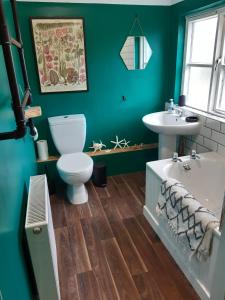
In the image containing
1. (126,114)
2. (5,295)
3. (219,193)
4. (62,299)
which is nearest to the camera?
(5,295)

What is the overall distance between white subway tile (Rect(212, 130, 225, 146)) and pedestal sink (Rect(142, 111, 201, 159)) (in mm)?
193

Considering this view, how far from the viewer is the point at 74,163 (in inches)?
98.4

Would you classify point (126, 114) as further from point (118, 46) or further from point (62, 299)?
point (62, 299)

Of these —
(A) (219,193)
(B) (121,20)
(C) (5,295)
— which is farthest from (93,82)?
(C) (5,295)

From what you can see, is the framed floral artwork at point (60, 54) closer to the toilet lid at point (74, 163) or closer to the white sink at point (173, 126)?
the toilet lid at point (74, 163)

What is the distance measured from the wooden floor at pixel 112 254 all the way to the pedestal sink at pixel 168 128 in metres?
0.63

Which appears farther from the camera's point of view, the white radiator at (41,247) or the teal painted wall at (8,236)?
the white radiator at (41,247)

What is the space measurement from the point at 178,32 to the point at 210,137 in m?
1.33

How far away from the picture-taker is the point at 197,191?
2.32 metres

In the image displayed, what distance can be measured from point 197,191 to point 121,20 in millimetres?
2119

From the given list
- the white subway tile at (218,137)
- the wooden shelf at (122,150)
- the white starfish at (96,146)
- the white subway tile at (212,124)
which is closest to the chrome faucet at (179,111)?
the white subway tile at (212,124)

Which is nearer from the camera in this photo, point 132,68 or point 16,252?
point 16,252

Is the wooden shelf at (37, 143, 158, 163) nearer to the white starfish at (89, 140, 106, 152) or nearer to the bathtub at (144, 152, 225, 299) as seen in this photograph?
the white starfish at (89, 140, 106, 152)

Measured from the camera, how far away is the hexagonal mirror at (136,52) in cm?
285
